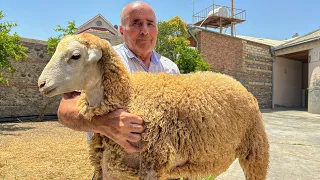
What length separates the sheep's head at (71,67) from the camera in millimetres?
1279

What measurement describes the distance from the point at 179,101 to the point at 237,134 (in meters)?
0.53

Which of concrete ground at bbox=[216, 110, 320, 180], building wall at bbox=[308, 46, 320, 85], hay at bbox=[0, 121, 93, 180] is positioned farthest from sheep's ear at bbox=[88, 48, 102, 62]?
building wall at bbox=[308, 46, 320, 85]

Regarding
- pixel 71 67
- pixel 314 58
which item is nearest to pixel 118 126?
pixel 71 67

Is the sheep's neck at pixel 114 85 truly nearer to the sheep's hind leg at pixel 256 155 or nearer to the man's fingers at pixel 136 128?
the man's fingers at pixel 136 128

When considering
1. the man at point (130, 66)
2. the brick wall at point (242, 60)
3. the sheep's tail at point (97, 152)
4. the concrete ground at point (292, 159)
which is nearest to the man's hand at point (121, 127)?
the man at point (130, 66)

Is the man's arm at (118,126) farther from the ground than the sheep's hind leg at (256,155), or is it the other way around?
the man's arm at (118,126)

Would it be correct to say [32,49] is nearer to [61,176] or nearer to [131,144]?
[61,176]

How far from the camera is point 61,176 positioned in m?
4.54

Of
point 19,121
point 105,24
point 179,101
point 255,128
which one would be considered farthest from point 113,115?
point 105,24

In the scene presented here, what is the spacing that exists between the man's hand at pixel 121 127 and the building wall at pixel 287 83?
18367 millimetres

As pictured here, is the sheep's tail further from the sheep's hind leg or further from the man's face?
the sheep's hind leg

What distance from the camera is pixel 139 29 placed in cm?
194

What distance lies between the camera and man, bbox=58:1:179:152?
4.66ft

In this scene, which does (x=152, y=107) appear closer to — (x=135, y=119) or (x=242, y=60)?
(x=135, y=119)
